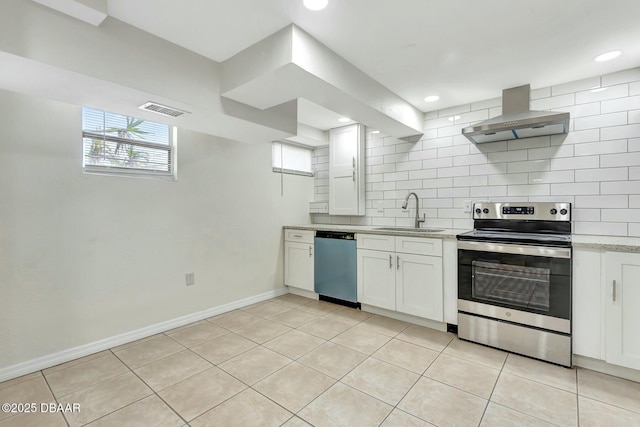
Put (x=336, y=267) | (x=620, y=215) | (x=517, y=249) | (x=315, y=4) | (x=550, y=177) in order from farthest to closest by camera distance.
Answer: (x=336, y=267)
(x=550, y=177)
(x=620, y=215)
(x=517, y=249)
(x=315, y=4)

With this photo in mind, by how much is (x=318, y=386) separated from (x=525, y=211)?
2.41 meters

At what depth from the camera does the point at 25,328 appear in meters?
2.11

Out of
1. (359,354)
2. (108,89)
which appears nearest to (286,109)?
(108,89)

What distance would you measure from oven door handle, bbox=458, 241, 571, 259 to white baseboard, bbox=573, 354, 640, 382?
75cm

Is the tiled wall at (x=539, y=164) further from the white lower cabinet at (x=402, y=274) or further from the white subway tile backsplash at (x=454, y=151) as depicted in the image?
the white lower cabinet at (x=402, y=274)

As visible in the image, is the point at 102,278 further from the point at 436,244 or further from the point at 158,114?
the point at 436,244

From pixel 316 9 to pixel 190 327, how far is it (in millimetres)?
2907

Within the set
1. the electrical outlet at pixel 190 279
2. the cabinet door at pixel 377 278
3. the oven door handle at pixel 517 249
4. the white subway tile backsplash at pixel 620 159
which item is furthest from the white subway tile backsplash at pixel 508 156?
the electrical outlet at pixel 190 279

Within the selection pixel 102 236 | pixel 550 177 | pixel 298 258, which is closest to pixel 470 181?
pixel 550 177

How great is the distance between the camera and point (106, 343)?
8.13 ft

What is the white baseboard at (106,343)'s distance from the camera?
2076 millimetres

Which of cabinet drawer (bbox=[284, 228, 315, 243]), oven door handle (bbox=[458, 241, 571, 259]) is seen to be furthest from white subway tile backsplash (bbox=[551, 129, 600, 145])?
cabinet drawer (bbox=[284, 228, 315, 243])

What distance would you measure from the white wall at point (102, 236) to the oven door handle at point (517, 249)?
7.87 ft

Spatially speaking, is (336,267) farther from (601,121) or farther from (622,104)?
(622,104)
